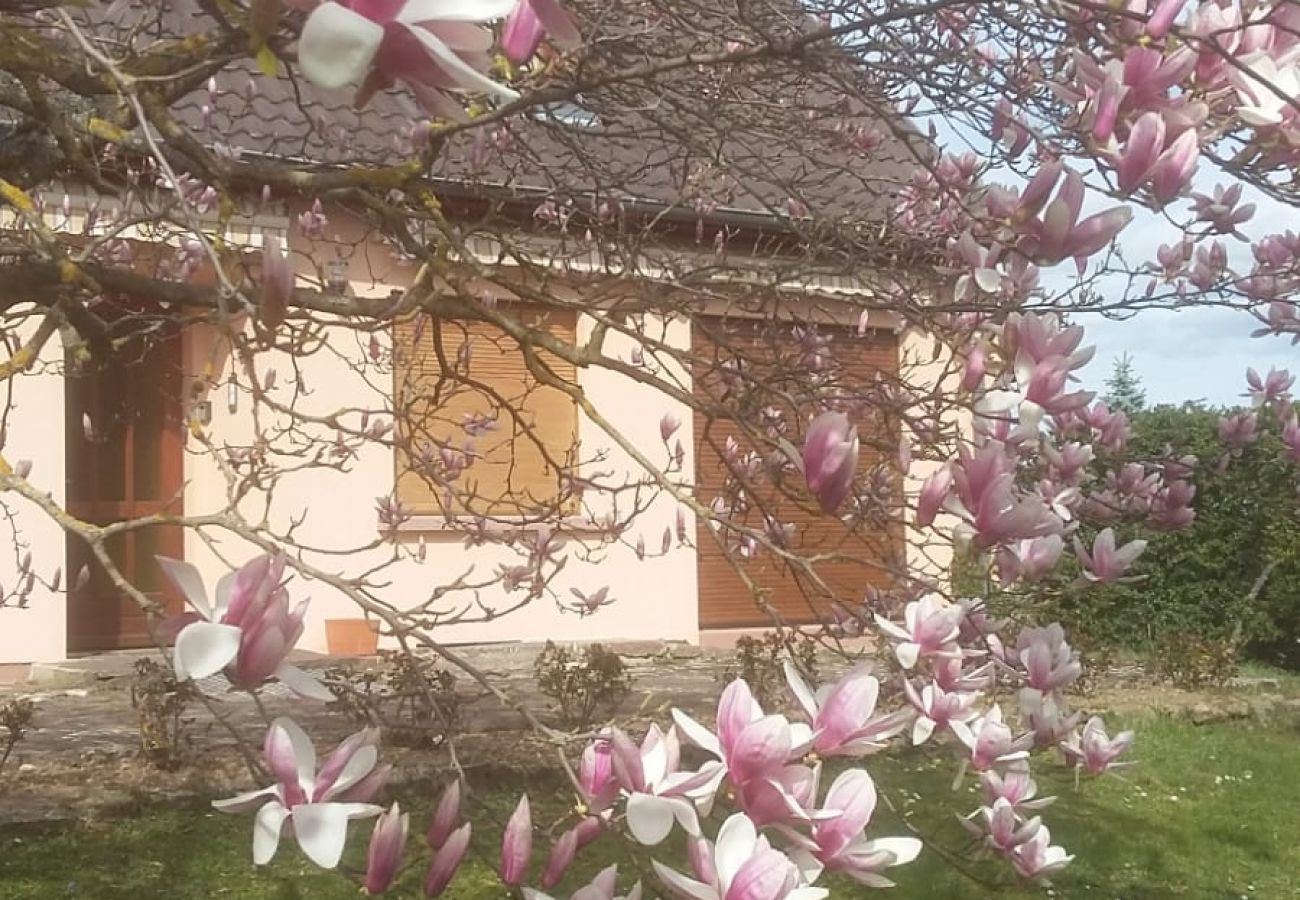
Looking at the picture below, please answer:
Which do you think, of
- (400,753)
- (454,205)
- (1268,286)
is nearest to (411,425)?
(1268,286)

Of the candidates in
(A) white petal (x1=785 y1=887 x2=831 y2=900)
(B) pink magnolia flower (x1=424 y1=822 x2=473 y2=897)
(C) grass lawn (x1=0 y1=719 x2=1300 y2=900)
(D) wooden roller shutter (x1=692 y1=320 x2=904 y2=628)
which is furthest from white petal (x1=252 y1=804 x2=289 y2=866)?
(C) grass lawn (x1=0 y1=719 x2=1300 y2=900)

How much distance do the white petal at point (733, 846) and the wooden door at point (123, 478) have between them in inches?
299

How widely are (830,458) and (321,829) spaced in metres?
0.64

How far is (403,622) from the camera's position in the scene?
179cm

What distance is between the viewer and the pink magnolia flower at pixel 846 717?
51.3 inches

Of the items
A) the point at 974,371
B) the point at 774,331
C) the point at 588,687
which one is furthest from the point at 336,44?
the point at 588,687

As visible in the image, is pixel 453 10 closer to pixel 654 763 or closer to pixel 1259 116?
pixel 654 763

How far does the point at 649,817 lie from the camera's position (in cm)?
120

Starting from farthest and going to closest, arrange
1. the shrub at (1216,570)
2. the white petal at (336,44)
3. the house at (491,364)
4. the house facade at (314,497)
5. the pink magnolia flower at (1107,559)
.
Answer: the shrub at (1216,570) < the house facade at (314,497) < the house at (491,364) < the pink magnolia flower at (1107,559) < the white petal at (336,44)

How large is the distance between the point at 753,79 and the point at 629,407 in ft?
20.9

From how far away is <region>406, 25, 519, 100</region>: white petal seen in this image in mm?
937

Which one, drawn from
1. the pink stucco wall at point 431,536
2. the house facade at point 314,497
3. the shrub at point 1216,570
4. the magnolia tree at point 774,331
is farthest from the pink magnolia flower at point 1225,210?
the shrub at point 1216,570

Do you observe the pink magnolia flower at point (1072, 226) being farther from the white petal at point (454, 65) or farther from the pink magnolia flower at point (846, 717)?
the white petal at point (454, 65)

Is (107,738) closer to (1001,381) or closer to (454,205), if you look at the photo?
(454,205)
